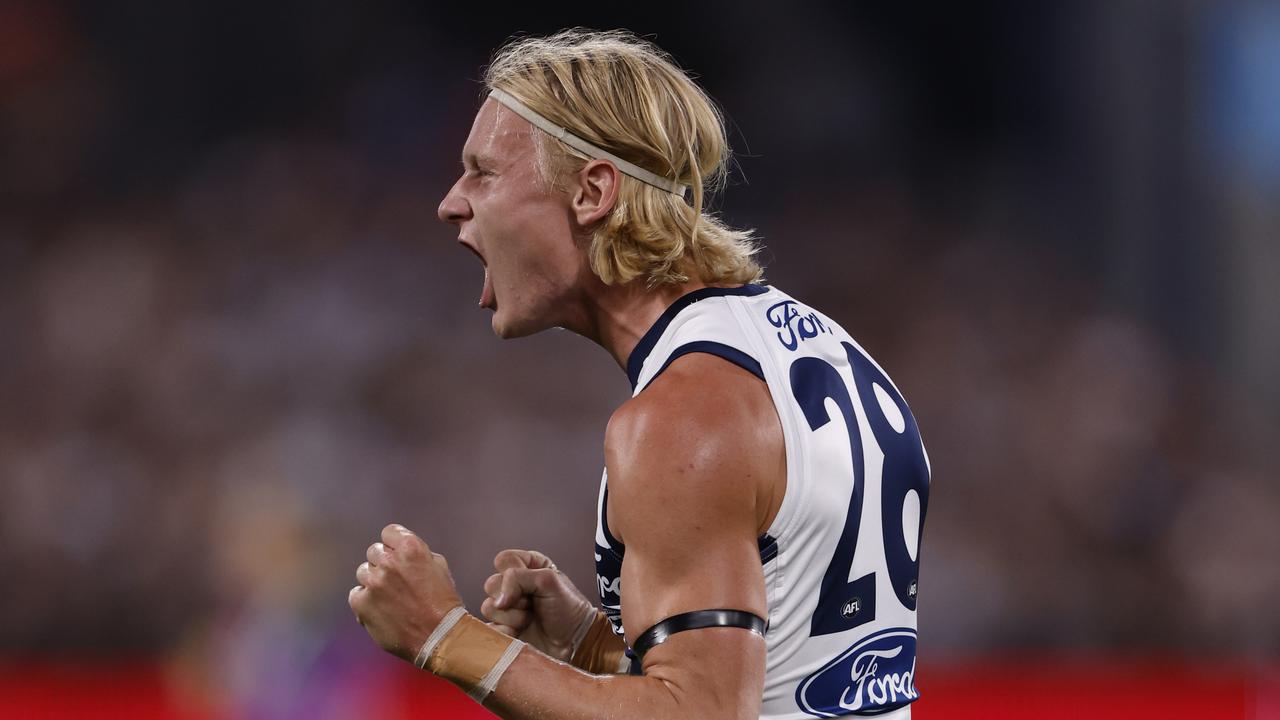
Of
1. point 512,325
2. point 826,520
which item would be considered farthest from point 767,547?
point 512,325

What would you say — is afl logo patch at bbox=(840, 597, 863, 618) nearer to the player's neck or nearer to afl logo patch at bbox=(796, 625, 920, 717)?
afl logo patch at bbox=(796, 625, 920, 717)

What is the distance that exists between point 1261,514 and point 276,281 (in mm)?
7398

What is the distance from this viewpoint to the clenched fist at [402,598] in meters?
2.17

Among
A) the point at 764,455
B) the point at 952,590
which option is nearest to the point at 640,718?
the point at 764,455

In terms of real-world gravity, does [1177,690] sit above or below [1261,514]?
below

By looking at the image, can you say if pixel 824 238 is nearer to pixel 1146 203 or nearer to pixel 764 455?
pixel 1146 203

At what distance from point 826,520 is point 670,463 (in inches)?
12.2

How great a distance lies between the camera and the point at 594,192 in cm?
248

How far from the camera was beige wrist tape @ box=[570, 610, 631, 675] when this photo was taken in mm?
2838

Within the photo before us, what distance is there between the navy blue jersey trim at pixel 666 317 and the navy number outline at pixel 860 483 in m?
0.23

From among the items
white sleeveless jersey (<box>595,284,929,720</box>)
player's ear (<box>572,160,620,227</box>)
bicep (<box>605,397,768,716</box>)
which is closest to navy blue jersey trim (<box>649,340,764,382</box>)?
white sleeveless jersey (<box>595,284,929,720</box>)

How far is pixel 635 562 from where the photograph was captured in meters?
1.99

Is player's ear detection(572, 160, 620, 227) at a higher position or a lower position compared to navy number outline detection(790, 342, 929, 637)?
higher

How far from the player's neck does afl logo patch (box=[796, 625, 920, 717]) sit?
67cm
